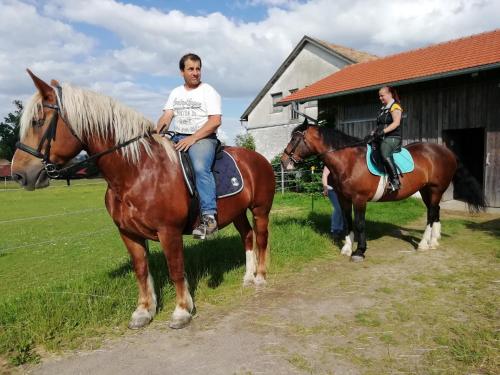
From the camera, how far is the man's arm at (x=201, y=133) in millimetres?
3550

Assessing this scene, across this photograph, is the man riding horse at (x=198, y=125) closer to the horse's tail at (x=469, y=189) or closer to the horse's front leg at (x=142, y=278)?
the horse's front leg at (x=142, y=278)

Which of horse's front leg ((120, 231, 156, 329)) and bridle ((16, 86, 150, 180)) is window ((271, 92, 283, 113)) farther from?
bridle ((16, 86, 150, 180))

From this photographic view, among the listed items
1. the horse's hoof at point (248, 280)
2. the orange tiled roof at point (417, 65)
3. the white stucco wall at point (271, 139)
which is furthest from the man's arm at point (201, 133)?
the white stucco wall at point (271, 139)

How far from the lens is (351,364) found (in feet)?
8.95

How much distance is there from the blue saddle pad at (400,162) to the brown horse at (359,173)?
66 mm

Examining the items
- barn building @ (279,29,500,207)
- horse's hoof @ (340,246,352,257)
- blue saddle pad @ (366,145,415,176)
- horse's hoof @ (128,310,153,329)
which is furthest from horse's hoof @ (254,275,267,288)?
barn building @ (279,29,500,207)

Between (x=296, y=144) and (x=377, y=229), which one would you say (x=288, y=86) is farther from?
(x=296, y=144)

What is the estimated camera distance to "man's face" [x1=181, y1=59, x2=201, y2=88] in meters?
3.70

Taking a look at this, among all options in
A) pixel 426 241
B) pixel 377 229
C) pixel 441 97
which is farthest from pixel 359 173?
pixel 441 97

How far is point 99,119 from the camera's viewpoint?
3.06 meters

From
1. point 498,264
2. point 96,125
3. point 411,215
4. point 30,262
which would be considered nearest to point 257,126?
point 411,215

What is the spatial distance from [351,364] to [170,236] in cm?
183

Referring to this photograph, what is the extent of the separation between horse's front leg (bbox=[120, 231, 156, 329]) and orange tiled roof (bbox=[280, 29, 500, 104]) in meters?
9.64

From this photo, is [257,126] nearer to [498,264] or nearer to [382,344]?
[498,264]
